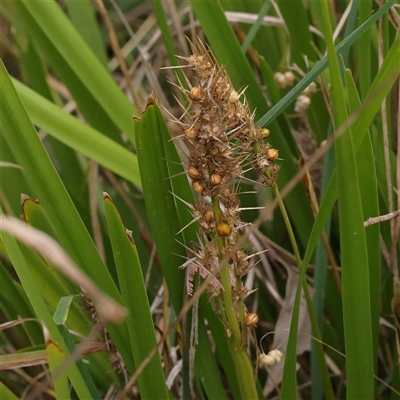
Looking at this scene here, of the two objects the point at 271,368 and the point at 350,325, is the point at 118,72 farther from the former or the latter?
the point at 350,325

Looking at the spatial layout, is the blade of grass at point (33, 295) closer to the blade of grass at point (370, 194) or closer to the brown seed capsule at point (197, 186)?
the brown seed capsule at point (197, 186)

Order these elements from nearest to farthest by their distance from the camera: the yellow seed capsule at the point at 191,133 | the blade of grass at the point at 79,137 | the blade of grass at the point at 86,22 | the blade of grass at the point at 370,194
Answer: the yellow seed capsule at the point at 191,133
the blade of grass at the point at 370,194
the blade of grass at the point at 79,137
the blade of grass at the point at 86,22

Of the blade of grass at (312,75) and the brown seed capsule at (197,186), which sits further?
the blade of grass at (312,75)

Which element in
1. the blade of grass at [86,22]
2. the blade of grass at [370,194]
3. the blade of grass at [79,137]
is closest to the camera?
the blade of grass at [370,194]

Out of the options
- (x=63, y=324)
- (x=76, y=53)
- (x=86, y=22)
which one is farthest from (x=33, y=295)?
(x=86, y=22)

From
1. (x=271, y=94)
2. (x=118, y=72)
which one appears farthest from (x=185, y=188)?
(x=118, y=72)

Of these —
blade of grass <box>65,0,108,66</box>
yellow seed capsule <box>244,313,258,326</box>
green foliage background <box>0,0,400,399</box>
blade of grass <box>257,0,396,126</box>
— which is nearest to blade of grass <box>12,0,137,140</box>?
green foliage background <box>0,0,400,399</box>

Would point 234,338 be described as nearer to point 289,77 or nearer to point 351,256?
point 351,256

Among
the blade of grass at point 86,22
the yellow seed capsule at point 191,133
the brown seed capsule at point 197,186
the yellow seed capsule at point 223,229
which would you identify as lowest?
the yellow seed capsule at point 223,229

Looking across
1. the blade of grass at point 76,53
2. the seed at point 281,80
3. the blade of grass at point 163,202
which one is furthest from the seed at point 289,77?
the blade of grass at point 163,202
